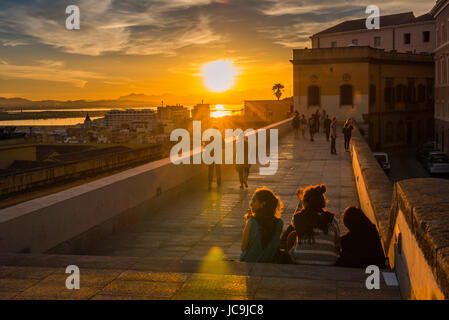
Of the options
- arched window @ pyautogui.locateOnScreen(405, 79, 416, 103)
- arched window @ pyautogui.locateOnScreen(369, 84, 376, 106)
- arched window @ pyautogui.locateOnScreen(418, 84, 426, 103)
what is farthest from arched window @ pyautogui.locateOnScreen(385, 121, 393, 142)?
arched window @ pyautogui.locateOnScreen(418, 84, 426, 103)

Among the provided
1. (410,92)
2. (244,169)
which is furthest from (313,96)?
(244,169)

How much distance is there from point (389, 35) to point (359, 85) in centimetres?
2309

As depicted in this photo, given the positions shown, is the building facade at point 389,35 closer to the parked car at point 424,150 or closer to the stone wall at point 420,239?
the parked car at point 424,150

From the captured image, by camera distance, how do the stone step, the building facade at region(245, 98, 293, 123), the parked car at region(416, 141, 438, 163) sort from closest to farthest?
the stone step
the parked car at region(416, 141, 438, 163)
the building facade at region(245, 98, 293, 123)

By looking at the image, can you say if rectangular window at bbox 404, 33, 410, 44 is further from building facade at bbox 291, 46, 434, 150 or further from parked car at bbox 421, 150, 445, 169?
parked car at bbox 421, 150, 445, 169

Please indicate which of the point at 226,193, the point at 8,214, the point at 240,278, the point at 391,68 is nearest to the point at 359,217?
the point at 240,278

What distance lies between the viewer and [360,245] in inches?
189

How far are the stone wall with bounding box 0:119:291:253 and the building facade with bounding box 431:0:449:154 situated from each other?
3407 cm

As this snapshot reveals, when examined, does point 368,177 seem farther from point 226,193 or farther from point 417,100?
point 417,100

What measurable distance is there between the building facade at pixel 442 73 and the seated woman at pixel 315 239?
36340 mm

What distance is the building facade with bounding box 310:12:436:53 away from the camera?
5741 cm

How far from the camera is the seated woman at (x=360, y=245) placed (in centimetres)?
471

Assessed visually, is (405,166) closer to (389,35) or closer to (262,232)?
(389,35)

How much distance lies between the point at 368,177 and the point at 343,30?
56767mm
